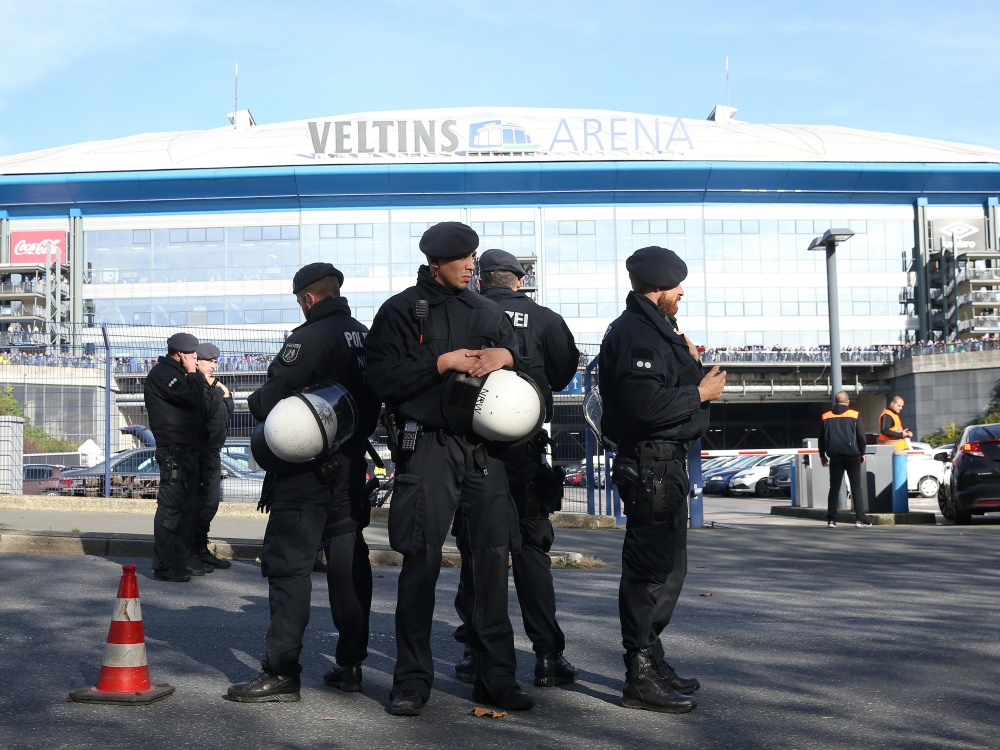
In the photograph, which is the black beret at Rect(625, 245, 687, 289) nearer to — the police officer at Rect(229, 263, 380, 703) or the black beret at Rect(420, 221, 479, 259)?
the black beret at Rect(420, 221, 479, 259)

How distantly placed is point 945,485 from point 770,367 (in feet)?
152

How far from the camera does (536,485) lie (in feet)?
17.0

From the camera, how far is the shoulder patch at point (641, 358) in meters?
4.54

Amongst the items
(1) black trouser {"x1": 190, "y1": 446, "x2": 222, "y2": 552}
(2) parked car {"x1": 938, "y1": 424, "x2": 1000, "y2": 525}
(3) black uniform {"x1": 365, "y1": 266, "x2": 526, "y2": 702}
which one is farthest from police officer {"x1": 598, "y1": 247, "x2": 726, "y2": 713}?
(2) parked car {"x1": 938, "y1": 424, "x2": 1000, "y2": 525}

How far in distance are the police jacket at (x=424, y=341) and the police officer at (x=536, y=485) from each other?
0.37 metres

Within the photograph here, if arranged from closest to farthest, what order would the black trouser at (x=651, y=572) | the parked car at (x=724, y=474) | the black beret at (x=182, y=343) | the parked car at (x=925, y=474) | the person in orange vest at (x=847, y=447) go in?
the black trouser at (x=651, y=572)
the black beret at (x=182, y=343)
the person in orange vest at (x=847, y=447)
the parked car at (x=925, y=474)
the parked car at (x=724, y=474)

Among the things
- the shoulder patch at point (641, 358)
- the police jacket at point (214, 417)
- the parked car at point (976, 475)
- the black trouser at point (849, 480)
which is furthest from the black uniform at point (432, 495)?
the parked car at point (976, 475)

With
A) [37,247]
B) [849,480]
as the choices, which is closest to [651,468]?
[849,480]

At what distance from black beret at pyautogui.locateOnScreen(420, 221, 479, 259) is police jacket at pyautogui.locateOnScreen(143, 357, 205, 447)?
4629mm

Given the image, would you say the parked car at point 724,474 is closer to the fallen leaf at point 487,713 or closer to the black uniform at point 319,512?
the black uniform at point 319,512

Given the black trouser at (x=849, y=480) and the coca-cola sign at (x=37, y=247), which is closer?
the black trouser at (x=849, y=480)

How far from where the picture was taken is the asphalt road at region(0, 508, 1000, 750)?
157 inches

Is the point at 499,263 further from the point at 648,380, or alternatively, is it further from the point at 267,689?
the point at 267,689

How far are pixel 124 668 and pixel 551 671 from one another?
178cm
